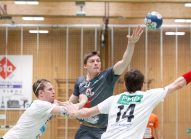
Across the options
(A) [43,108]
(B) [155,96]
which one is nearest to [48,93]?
(A) [43,108]

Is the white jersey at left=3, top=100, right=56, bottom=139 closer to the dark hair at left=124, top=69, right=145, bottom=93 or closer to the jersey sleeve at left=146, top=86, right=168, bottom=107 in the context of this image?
the dark hair at left=124, top=69, right=145, bottom=93

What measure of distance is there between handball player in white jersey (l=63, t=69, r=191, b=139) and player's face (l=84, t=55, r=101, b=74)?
1.11 m

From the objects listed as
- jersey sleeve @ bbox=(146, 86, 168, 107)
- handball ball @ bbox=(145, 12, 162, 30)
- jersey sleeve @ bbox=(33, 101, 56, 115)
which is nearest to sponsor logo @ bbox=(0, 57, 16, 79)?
handball ball @ bbox=(145, 12, 162, 30)

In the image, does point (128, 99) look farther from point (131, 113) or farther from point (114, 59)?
point (114, 59)

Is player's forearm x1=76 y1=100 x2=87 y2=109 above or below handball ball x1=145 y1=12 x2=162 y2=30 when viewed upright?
below

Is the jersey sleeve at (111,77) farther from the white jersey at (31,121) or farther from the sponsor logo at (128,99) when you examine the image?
the sponsor logo at (128,99)

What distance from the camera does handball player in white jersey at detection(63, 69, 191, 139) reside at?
2.46m

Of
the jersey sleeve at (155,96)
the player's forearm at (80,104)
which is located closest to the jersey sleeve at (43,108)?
the player's forearm at (80,104)

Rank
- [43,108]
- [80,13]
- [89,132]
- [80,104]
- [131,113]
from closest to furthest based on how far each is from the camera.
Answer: [131,113] → [43,108] → [80,104] → [89,132] → [80,13]

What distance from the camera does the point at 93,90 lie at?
12.2 feet

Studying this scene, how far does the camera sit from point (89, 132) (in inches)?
145

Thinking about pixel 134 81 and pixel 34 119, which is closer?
pixel 134 81

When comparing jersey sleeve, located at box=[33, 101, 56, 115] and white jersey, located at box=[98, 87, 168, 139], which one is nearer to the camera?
white jersey, located at box=[98, 87, 168, 139]

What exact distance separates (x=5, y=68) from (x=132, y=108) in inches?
279
